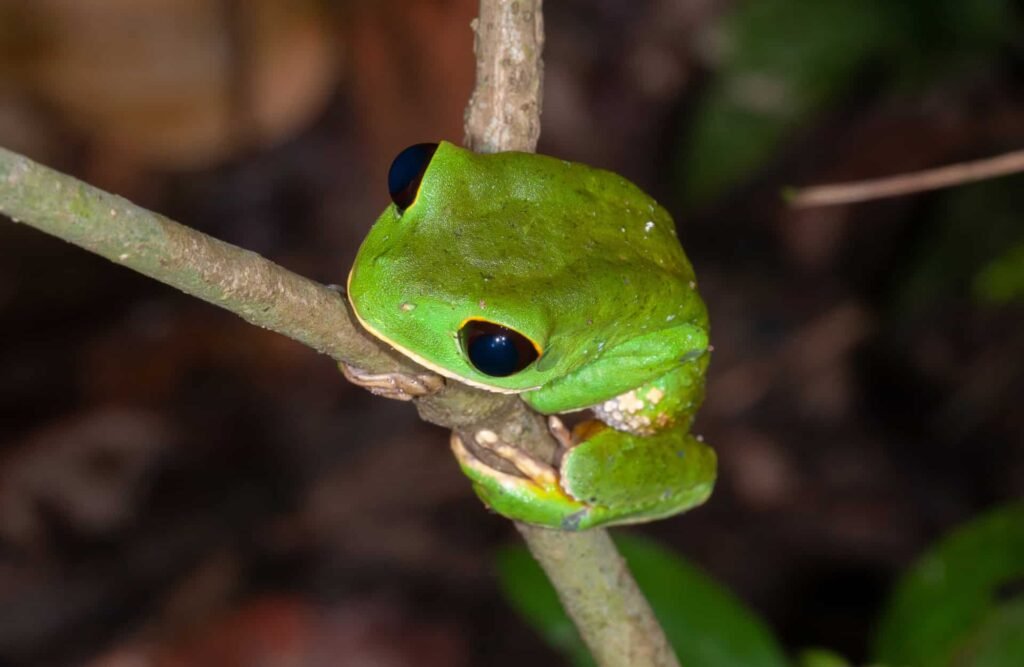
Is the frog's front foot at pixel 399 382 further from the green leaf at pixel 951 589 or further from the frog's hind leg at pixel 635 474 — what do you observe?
the green leaf at pixel 951 589

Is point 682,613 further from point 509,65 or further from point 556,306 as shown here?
point 509,65

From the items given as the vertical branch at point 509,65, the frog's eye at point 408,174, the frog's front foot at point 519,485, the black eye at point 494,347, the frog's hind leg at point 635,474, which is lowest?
the frog's hind leg at point 635,474

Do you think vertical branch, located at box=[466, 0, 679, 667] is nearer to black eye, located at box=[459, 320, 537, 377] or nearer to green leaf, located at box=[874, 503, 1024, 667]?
black eye, located at box=[459, 320, 537, 377]

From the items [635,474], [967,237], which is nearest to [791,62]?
[967,237]

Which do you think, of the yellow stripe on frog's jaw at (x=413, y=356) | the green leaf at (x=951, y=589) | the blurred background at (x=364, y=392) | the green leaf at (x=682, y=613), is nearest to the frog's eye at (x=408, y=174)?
the yellow stripe on frog's jaw at (x=413, y=356)

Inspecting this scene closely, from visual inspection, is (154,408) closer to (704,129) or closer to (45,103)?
A: (45,103)

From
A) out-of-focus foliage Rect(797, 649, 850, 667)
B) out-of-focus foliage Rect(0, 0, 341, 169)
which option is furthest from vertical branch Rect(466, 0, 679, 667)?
out-of-focus foliage Rect(0, 0, 341, 169)
